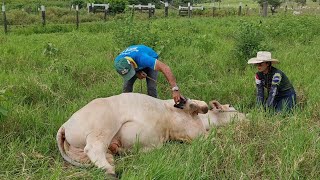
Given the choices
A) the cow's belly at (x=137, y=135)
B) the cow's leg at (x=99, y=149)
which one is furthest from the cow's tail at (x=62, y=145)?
the cow's belly at (x=137, y=135)

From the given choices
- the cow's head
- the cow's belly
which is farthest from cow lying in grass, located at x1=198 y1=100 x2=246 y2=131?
the cow's belly

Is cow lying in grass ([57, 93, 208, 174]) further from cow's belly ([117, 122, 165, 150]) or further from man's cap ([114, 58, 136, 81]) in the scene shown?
man's cap ([114, 58, 136, 81])

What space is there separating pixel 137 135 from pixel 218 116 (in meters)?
1.15

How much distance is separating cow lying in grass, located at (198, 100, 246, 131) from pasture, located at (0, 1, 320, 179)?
0.20 meters

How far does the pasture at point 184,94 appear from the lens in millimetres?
3018

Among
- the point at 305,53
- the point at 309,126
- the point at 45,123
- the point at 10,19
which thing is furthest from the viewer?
the point at 10,19

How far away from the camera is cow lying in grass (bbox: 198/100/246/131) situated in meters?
3.95

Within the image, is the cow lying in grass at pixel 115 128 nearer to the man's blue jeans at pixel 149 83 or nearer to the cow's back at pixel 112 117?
the cow's back at pixel 112 117

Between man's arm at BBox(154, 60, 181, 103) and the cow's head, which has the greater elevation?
man's arm at BBox(154, 60, 181, 103)

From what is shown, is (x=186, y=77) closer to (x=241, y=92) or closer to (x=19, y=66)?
(x=241, y=92)

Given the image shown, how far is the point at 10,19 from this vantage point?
18109 millimetres

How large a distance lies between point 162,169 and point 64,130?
0.95 meters

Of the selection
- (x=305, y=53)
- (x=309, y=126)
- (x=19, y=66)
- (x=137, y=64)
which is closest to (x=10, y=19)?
(x=19, y=66)

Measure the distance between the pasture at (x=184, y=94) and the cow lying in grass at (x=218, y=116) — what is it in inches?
7.8
